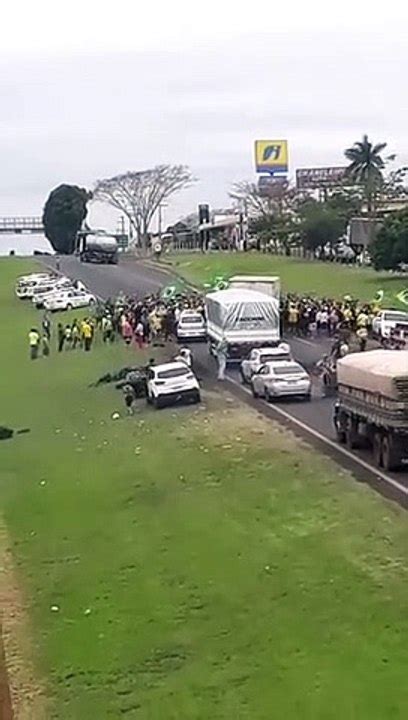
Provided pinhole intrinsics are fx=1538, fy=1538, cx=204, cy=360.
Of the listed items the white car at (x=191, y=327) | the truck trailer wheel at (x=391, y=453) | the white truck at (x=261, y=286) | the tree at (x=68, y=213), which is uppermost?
the truck trailer wheel at (x=391, y=453)

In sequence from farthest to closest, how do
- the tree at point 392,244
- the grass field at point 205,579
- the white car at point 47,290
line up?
the white car at point 47,290 → the tree at point 392,244 → the grass field at point 205,579

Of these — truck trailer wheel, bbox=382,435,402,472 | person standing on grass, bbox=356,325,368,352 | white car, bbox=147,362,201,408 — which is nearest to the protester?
person standing on grass, bbox=356,325,368,352

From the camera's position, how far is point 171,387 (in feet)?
166

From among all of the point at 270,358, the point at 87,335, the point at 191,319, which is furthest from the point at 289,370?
the point at 87,335

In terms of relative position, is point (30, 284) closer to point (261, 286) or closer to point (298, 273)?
point (298, 273)

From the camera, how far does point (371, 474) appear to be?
113 feet

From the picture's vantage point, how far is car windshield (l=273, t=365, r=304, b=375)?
4981 centimetres

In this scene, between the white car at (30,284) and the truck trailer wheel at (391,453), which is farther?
the white car at (30,284)

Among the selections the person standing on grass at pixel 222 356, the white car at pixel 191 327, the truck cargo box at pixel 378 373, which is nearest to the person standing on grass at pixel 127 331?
the white car at pixel 191 327

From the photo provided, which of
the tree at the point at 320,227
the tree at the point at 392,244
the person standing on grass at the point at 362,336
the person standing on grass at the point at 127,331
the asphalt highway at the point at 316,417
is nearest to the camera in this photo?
the asphalt highway at the point at 316,417

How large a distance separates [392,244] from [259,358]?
48729 mm

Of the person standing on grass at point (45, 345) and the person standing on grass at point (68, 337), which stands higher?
the person standing on grass at point (68, 337)

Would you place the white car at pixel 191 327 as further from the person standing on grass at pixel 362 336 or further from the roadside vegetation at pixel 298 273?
the roadside vegetation at pixel 298 273

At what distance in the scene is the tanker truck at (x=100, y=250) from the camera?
14238cm
